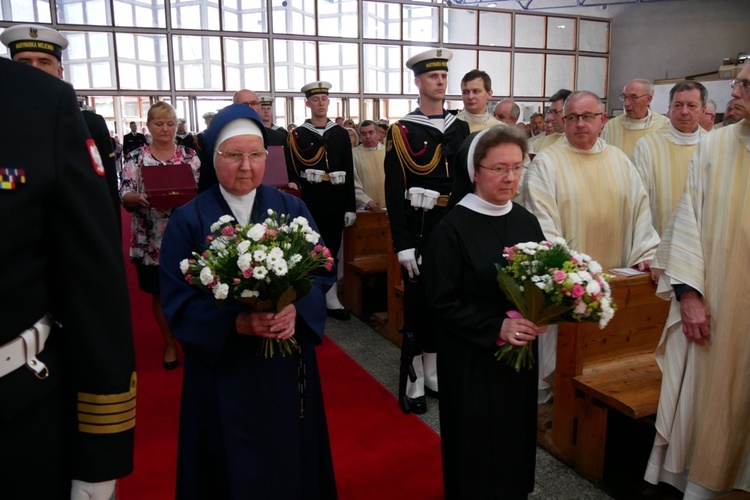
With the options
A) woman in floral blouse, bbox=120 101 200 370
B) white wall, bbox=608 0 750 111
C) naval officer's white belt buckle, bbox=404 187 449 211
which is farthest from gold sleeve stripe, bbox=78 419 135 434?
white wall, bbox=608 0 750 111

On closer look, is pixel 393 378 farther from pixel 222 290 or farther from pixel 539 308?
pixel 222 290

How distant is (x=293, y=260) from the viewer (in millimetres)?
1864

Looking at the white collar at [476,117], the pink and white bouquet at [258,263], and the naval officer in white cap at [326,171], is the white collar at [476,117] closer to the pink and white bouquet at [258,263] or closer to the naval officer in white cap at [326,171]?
the naval officer in white cap at [326,171]

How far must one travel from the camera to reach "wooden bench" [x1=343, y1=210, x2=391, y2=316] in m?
6.06

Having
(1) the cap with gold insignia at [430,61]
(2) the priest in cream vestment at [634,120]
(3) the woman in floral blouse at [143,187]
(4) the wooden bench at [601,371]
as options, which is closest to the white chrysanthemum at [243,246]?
(4) the wooden bench at [601,371]

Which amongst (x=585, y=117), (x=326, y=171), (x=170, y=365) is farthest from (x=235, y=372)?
(x=326, y=171)

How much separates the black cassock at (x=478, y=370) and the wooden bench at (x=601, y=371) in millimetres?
756

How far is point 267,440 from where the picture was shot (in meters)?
2.16

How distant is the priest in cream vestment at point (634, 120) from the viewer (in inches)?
211

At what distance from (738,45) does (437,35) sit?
27.6 feet

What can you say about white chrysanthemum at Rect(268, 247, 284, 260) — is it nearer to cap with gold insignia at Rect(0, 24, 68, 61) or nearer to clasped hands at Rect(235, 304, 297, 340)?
clasped hands at Rect(235, 304, 297, 340)

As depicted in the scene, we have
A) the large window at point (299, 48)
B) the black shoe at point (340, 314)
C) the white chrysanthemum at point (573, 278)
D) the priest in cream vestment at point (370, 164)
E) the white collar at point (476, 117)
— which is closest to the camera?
the white chrysanthemum at point (573, 278)

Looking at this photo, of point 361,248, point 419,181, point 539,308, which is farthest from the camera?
point 361,248

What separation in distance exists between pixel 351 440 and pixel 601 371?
4.87ft
